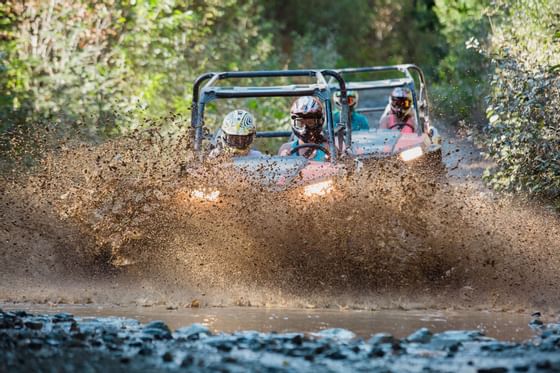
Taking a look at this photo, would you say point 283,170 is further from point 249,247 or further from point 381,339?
point 381,339

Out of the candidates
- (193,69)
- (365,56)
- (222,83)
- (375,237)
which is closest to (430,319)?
(375,237)

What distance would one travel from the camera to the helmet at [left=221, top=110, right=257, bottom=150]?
1110 cm

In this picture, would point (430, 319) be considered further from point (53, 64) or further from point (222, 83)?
point (222, 83)

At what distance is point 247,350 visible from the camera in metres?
7.11

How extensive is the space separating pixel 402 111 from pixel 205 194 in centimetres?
671

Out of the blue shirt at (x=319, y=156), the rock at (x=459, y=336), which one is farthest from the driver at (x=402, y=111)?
the rock at (x=459, y=336)

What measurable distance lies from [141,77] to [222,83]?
5611 millimetres

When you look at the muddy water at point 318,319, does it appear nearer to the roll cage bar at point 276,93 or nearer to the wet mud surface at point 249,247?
the wet mud surface at point 249,247

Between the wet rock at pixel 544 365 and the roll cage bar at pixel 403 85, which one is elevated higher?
the roll cage bar at pixel 403 85

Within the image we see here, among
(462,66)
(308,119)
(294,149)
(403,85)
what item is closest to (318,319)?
(294,149)

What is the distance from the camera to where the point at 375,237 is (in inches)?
384

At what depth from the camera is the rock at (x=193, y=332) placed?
296 inches

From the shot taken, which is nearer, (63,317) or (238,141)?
(63,317)

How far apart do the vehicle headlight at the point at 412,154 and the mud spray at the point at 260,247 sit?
3.41 meters
